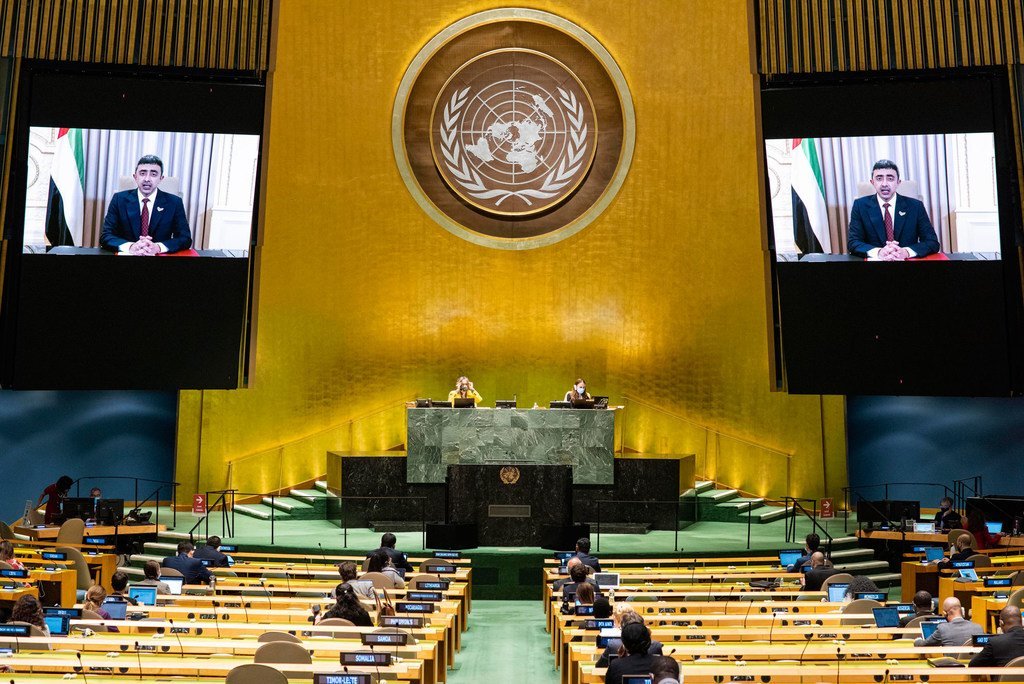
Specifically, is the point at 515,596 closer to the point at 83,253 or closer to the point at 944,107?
the point at 83,253

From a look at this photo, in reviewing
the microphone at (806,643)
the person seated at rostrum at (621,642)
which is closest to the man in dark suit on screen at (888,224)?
the microphone at (806,643)

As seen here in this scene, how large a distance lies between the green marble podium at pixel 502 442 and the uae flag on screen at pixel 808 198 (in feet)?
11.5

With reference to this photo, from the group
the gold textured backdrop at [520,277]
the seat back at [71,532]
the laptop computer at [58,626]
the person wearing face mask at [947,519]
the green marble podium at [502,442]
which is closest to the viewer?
the laptop computer at [58,626]

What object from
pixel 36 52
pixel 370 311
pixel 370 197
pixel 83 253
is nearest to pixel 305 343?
pixel 370 311

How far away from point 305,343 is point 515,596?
6.36 metres

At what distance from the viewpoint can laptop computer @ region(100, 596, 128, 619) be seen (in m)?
8.17

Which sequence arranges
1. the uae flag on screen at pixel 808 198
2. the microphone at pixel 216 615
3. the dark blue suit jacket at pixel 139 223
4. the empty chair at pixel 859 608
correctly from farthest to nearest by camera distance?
the uae flag on screen at pixel 808 198 → the dark blue suit jacket at pixel 139 223 → the empty chair at pixel 859 608 → the microphone at pixel 216 615

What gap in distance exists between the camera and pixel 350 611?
7.89 metres

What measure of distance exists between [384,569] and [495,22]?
10501 mm

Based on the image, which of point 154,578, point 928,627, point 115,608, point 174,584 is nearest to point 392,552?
point 174,584

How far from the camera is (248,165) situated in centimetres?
1614

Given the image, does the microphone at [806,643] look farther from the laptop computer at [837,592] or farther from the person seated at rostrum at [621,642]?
the laptop computer at [837,592]

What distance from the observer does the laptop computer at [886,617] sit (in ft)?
27.0

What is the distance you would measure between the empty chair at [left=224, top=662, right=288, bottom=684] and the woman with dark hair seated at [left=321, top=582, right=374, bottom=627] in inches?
90.6
